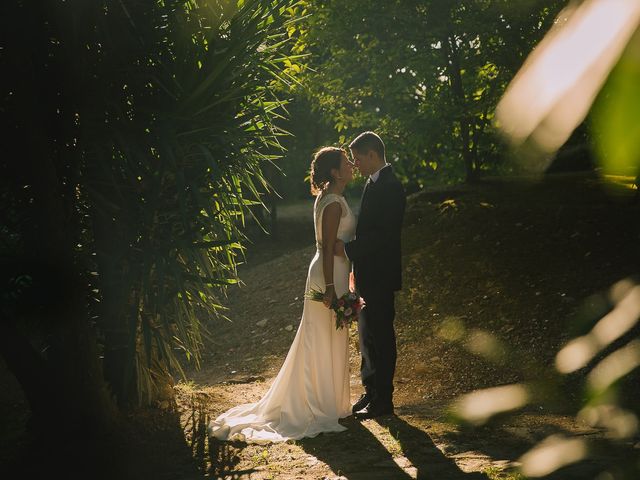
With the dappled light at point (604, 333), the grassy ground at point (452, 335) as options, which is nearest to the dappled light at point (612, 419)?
the grassy ground at point (452, 335)

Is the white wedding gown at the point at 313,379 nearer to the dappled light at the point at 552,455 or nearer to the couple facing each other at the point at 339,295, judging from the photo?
the couple facing each other at the point at 339,295

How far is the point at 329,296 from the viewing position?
19.6 feet

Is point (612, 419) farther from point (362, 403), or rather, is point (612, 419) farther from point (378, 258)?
point (378, 258)

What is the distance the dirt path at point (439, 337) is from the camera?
494 centimetres

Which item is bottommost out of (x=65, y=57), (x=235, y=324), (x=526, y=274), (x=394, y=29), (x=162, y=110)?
(x=235, y=324)

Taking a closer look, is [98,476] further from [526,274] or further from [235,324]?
[235,324]

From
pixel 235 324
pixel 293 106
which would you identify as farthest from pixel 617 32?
pixel 293 106

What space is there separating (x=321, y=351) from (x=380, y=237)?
109 cm

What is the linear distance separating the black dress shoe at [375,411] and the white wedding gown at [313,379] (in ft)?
0.44

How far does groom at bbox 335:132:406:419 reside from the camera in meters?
6.03

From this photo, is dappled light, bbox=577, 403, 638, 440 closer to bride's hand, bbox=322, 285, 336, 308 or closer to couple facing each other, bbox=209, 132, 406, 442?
couple facing each other, bbox=209, 132, 406, 442

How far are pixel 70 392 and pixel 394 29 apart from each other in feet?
27.0

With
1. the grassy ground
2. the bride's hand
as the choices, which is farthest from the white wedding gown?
the grassy ground

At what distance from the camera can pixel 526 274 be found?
9273 mm
